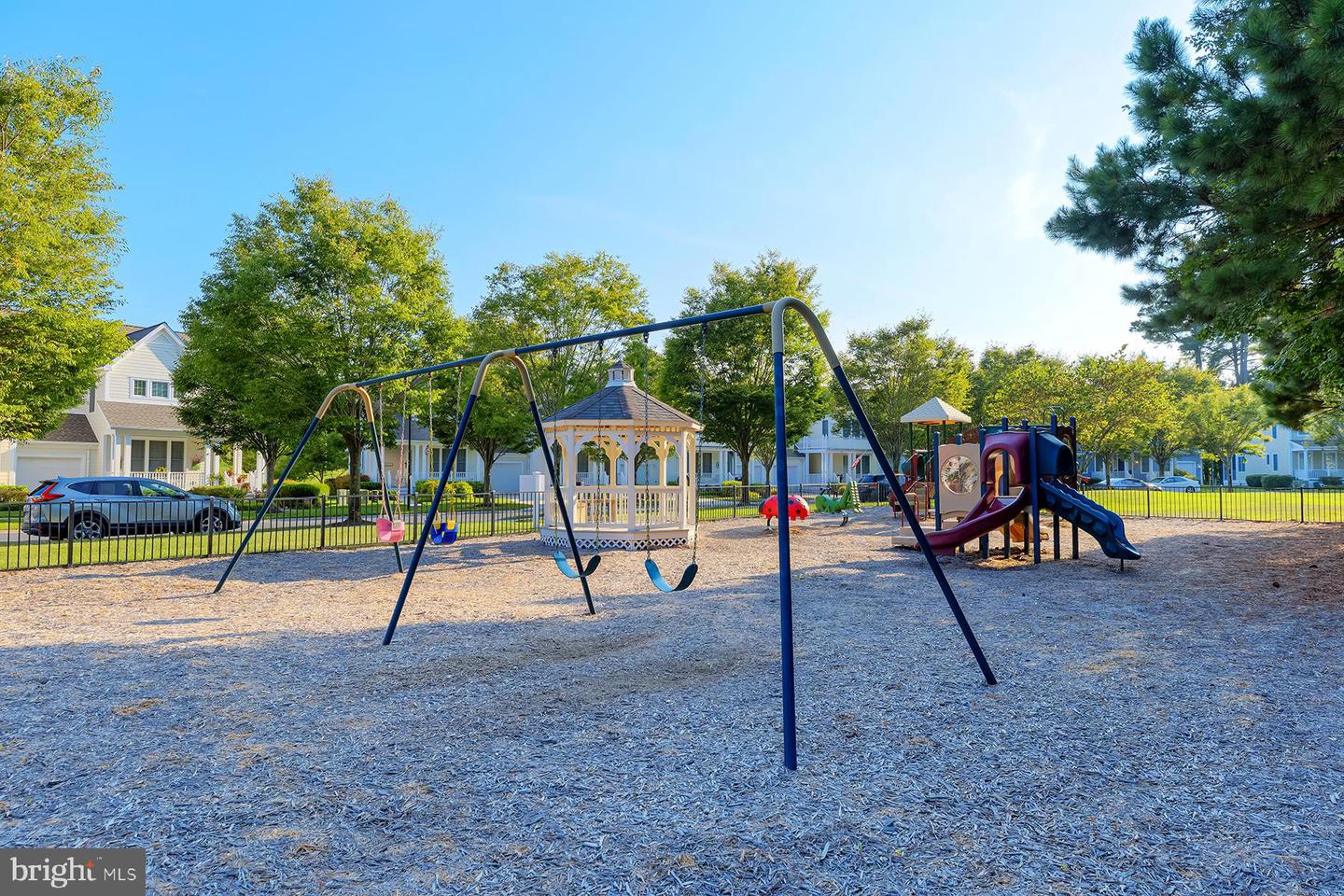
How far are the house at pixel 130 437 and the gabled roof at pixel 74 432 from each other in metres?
0.03

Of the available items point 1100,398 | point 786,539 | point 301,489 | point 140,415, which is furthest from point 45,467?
point 1100,398

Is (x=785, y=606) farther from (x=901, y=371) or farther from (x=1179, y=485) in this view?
(x=1179, y=485)

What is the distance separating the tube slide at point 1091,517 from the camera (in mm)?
11680

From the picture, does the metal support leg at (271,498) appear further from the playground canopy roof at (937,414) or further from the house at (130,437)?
the house at (130,437)

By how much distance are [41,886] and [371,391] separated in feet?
60.6

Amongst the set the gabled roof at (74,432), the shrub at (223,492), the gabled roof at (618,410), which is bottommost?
the shrub at (223,492)

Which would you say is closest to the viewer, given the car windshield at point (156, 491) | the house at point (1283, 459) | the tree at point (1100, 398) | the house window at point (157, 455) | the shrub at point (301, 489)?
the car windshield at point (156, 491)

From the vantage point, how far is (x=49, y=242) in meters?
17.5

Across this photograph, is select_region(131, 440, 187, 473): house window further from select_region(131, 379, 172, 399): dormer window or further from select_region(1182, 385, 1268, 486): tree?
select_region(1182, 385, 1268, 486): tree

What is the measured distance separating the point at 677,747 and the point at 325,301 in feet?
61.1

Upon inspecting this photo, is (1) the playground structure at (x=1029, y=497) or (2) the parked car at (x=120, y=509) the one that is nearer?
(1) the playground structure at (x=1029, y=497)

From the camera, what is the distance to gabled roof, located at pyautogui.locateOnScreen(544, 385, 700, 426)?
15.5 metres

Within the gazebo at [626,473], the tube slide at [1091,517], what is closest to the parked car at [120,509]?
the gazebo at [626,473]

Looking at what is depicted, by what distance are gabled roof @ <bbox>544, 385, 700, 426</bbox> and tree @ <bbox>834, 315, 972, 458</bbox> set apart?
2241cm
